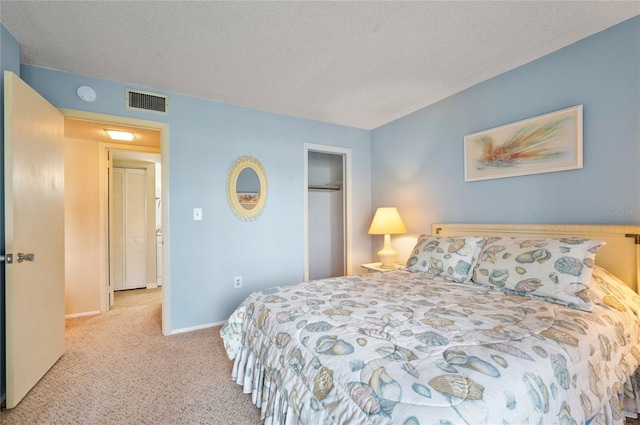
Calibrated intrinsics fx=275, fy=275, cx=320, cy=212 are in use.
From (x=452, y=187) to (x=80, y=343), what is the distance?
385 centimetres

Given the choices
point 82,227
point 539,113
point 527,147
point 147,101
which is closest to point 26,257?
point 147,101

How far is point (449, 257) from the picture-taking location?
222 cm

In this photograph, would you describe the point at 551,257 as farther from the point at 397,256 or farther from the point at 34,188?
the point at 34,188

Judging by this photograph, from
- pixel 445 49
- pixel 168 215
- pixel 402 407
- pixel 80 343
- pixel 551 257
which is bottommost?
pixel 80 343

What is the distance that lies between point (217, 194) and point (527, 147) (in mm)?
2883

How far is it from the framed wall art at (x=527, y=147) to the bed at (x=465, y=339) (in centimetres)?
50

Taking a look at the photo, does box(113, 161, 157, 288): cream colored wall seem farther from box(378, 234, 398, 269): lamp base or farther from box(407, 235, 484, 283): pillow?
box(407, 235, 484, 283): pillow

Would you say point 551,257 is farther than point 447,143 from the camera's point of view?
No

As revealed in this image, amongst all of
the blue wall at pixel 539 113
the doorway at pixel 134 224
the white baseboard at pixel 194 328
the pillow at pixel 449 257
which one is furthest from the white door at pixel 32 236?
the blue wall at pixel 539 113

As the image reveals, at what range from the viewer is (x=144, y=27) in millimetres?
1811

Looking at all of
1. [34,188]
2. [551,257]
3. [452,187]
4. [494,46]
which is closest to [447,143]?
[452,187]

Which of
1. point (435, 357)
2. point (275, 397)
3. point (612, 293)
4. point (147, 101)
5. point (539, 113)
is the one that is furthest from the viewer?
point (147, 101)

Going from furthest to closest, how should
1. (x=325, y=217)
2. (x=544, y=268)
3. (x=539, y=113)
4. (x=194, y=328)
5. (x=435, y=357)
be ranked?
(x=325, y=217) < (x=194, y=328) < (x=539, y=113) < (x=544, y=268) < (x=435, y=357)

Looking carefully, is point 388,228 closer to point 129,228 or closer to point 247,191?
point 247,191
